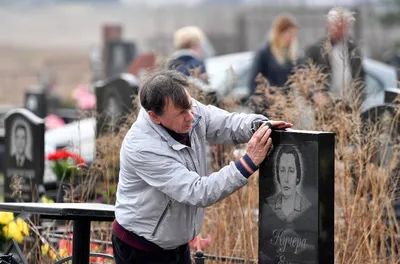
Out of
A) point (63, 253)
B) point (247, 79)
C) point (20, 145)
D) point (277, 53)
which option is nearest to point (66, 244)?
point (63, 253)

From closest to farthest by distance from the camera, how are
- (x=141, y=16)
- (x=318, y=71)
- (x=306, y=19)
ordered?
1. (x=318, y=71)
2. (x=306, y=19)
3. (x=141, y=16)

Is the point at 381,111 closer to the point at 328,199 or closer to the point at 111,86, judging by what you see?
the point at 328,199

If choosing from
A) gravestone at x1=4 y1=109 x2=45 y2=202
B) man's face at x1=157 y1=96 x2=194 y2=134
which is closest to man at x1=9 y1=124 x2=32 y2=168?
gravestone at x1=4 y1=109 x2=45 y2=202

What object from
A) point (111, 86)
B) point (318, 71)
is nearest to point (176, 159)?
point (318, 71)

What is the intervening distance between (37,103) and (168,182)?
9.60m

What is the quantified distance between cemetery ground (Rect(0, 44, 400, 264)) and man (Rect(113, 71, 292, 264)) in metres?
1.07

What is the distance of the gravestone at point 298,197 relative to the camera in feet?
14.8

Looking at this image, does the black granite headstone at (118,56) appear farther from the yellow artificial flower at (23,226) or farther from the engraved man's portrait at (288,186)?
the engraved man's portrait at (288,186)

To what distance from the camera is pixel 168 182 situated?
182 inches

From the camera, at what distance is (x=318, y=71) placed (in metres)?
6.72

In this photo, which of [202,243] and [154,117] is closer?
[154,117]

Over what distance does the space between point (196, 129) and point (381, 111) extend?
228cm

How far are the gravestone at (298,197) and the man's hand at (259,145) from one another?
5 cm

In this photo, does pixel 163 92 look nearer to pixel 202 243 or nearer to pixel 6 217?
pixel 202 243
